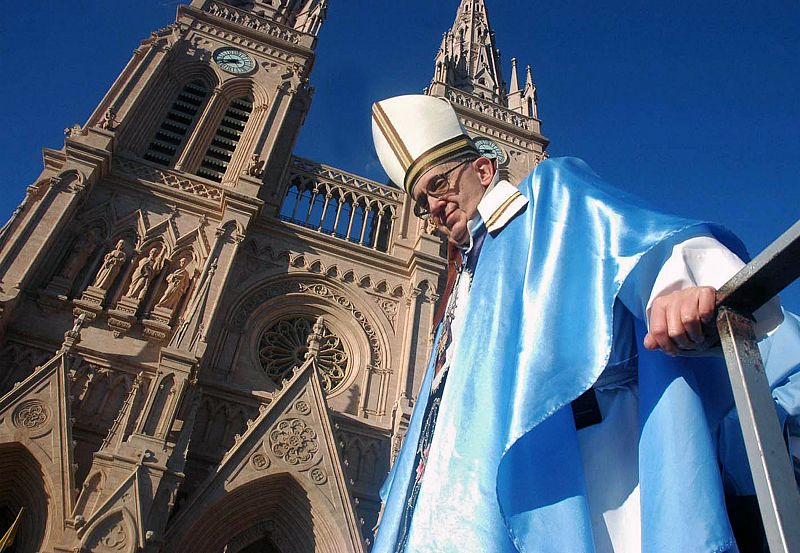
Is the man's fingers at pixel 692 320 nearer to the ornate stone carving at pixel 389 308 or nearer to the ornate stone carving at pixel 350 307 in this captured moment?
the ornate stone carving at pixel 350 307

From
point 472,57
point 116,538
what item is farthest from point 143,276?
point 472,57

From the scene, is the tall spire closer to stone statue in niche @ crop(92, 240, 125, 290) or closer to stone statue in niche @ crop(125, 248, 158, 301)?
stone statue in niche @ crop(125, 248, 158, 301)

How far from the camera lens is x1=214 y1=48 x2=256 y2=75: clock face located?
1770 cm

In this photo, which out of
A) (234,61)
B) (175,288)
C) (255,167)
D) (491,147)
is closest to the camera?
(175,288)

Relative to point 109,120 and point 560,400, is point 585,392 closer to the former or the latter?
point 560,400

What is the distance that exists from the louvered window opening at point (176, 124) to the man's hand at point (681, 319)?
15.4 m

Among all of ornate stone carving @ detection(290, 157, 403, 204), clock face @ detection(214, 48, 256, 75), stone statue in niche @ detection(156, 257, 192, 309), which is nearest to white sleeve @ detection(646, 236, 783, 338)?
stone statue in niche @ detection(156, 257, 192, 309)

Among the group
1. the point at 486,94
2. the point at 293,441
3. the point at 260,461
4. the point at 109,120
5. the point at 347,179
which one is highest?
the point at 486,94

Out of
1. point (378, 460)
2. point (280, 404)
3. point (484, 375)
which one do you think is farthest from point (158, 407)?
point (484, 375)

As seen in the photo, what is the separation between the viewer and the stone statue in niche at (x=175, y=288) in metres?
12.2

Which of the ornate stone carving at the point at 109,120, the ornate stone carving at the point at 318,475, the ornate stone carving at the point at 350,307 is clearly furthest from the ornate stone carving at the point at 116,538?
the ornate stone carving at the point at 109,120

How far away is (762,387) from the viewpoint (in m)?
1.06

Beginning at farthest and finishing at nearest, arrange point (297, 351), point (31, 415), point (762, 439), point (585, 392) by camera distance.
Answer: point (297, 351), point (31, 415), point (585, 392), point (762, 439)

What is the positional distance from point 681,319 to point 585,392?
1.41ft
